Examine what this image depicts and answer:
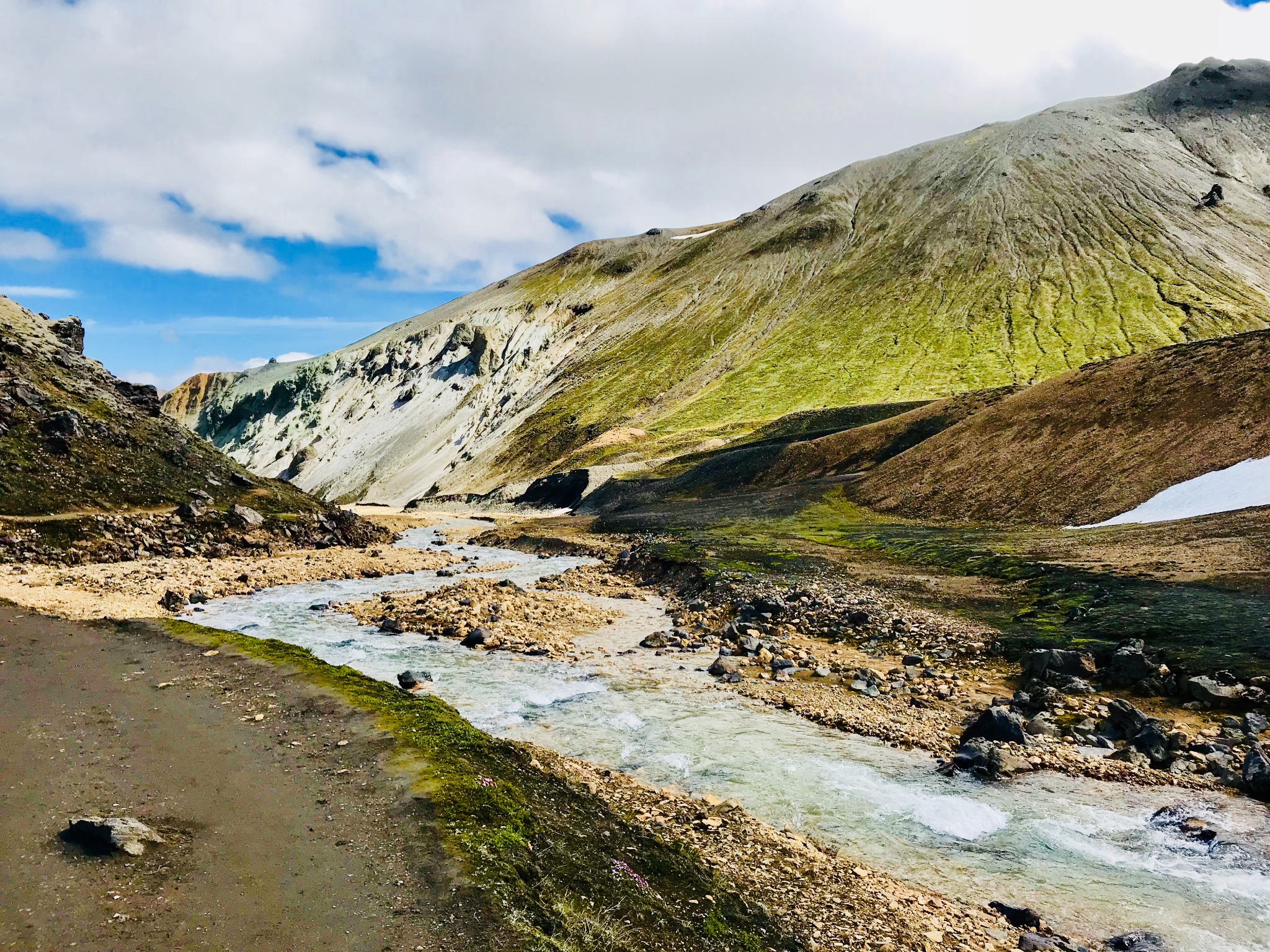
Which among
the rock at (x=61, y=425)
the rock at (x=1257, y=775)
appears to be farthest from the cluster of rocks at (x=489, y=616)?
the rock at (x=61, y=425)

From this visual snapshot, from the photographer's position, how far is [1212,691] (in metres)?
21.1

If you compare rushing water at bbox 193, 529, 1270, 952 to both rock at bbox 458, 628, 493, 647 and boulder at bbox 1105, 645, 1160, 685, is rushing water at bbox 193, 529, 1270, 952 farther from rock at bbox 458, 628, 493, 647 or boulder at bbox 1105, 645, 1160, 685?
boulder at bbox 1105, 645, 1160, 685

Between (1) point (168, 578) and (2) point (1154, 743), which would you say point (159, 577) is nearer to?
(1) point (168, 578)

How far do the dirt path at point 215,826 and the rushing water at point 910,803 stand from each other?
22.3 ft

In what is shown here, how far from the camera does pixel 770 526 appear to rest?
6144 cm

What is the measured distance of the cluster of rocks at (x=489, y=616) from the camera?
32969 mm

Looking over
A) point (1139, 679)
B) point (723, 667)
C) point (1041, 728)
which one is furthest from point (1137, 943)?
point (723, 667)

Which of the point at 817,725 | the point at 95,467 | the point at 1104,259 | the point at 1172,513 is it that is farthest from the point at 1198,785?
the point at 1104,259

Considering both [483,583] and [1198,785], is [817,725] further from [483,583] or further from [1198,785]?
[483,583]

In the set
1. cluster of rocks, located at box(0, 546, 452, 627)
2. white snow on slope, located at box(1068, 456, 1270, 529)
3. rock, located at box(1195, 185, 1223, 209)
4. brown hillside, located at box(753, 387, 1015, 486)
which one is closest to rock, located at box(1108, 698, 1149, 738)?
white snow on slope, located at box(1068, 456, 1270, 529)

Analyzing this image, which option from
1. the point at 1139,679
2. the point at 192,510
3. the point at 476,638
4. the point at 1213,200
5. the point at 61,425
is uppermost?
the point at 1213,200

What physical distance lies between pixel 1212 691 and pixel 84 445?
68266mm

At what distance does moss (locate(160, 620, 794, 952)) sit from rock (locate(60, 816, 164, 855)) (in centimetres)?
458

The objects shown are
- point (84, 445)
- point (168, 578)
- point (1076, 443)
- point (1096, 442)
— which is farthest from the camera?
point (1076, 443)
